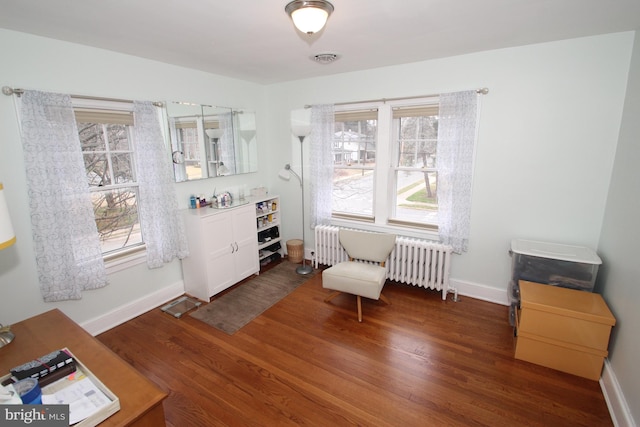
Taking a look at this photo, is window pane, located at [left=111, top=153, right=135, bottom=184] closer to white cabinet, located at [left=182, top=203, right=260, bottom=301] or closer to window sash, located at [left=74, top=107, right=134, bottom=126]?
window sash, located at [left=74, top=107, right=134, bottom=126]

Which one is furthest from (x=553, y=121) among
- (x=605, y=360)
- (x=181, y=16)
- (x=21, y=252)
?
(x=21, y=252)

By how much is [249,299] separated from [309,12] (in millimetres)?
2744

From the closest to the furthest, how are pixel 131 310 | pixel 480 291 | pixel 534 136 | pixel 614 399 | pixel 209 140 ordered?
pixel 614 399, pixel 534 136, pixel 131 310, pixel 480 291, pixel 209 140

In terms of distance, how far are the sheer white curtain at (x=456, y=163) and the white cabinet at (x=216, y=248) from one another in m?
2.25

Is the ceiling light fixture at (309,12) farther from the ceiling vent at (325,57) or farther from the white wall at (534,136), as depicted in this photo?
the white wall at (534,136)

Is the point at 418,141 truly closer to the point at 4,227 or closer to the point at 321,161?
the point at 321,161

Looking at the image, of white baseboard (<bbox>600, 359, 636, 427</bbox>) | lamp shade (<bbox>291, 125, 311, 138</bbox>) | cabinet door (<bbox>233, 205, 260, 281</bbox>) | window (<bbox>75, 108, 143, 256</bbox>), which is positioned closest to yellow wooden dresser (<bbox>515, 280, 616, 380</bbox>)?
white baseboard (<bbox>600, 359, 636, 427</bbox>)

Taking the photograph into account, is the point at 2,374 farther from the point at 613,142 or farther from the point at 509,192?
the point at 613,142

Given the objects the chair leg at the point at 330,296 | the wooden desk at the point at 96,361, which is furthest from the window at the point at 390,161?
the wooden desk at the point at 96,361

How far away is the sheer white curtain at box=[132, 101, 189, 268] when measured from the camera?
111 inches

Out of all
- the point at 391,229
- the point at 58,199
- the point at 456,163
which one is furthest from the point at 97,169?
the point at 456,163

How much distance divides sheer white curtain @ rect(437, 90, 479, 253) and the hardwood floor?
0.81m

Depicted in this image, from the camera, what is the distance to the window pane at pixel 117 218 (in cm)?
278

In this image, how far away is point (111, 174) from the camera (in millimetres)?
2768
